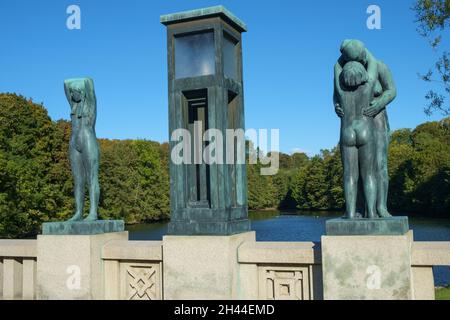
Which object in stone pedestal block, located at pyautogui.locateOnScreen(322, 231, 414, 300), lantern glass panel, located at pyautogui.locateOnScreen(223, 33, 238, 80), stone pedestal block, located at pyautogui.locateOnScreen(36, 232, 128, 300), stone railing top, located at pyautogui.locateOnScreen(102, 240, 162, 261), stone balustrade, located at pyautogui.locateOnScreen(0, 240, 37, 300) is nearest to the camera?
stone pedestal block, located at pyautogui.locateOnScreen(322, 231, 414, 300)

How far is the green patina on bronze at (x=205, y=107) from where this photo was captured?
6.13m

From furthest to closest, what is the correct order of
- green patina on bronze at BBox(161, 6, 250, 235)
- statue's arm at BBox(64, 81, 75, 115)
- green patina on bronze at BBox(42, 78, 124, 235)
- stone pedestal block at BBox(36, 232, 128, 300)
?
statue's arm at BBox(64, 81, 75, 115)
green patina on bronze at BBox(42, 78, 124, 235)
stone pedestal block at BBox(36, 232, 128, 300)
green patina on bronze at BBox(161, 6, 250, 235)

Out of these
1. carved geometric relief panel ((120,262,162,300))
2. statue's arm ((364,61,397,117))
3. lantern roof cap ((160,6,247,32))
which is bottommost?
carved geometric relief panel ((120,262,162,300))

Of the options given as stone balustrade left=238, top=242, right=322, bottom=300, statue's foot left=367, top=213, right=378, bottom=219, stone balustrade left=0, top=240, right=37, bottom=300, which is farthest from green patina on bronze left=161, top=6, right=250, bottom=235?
stone balustrade left=0, top=240, right=37, bottom=300

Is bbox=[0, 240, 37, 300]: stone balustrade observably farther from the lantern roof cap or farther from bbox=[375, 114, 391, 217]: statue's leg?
bbox=[375, 114, 391, 217]: statue's leg

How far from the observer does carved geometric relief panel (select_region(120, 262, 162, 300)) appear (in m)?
6.41

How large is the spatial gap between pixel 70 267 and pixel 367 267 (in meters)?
3.75

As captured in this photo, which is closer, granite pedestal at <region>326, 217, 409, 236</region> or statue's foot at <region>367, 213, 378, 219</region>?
granite pedestal at <region>326, 217, 409, 236</region>

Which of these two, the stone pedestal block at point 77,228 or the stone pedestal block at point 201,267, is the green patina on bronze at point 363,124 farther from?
the stone pedestal block at point 77,228

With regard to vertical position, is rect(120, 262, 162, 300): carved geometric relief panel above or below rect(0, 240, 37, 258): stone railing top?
below

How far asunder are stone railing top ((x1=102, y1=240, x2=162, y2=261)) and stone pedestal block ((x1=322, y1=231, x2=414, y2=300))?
213cm

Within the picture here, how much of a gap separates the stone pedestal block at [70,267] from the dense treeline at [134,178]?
13.0 m
